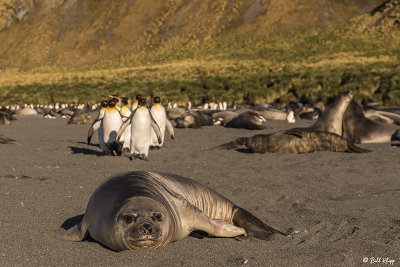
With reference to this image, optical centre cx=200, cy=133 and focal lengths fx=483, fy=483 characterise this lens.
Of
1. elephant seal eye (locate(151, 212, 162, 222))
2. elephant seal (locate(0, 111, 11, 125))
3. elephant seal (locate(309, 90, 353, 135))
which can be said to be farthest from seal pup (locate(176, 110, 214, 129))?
elephant seal eye (locate(151, 212, 162, 222))

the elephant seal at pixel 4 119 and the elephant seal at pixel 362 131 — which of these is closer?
the elephant seal at pixel 362 131

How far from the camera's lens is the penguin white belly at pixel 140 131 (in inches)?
375

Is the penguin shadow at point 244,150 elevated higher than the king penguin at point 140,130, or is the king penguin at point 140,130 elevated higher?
the king penguin at point 140,130

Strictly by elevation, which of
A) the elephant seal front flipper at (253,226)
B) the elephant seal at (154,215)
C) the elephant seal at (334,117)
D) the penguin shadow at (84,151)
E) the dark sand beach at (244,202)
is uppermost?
the elephant seal at (334,117)

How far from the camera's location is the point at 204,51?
257 ft

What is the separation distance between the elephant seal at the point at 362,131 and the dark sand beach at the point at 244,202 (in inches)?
29.2

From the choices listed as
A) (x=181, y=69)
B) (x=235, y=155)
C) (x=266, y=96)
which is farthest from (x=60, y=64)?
(x=235, y=155)

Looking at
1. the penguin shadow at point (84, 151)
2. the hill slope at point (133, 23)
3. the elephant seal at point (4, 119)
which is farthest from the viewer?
the hill slope at point (133, 23)

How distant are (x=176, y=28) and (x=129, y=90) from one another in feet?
183

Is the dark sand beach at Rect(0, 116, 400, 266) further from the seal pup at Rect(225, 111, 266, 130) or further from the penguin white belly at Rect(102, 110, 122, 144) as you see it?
the seal pup at Rect(225, 111, 266, 130)

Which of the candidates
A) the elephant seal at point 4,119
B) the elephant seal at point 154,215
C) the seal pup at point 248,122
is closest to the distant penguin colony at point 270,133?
the seal pup at point 248,122

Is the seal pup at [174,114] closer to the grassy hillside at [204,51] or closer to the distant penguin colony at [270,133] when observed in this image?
the distant penguin colony at [270,133]

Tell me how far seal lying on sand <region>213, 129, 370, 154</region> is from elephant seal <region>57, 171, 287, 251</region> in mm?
5272

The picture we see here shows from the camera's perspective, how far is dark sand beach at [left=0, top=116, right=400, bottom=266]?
354 centimetres
